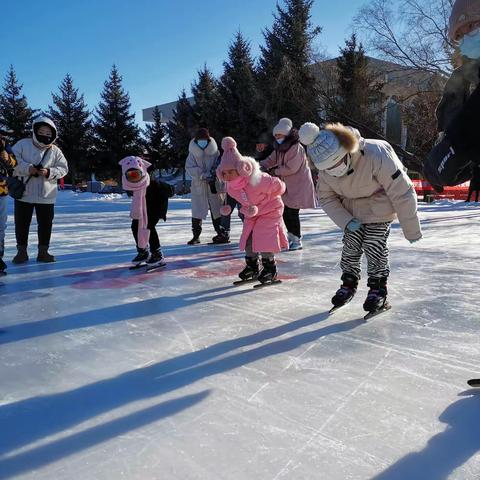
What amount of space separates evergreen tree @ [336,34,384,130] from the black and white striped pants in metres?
16.9

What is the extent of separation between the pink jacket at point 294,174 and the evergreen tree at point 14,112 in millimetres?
35522

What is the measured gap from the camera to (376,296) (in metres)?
3.15

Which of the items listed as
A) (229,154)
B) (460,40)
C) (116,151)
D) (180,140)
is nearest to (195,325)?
(229,154)

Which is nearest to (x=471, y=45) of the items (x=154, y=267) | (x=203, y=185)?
(x=154, y=267)

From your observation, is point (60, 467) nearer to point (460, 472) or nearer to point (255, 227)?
point (460, 472)

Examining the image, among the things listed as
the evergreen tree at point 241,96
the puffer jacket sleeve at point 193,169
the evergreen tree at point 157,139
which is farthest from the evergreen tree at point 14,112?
the puffer jacket sleeve at point 193,169

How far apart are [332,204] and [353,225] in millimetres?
227

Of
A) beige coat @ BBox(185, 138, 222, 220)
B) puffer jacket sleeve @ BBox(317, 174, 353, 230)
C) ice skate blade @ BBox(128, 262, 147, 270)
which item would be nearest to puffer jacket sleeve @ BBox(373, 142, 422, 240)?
puffer jacket sleeve @ BBox(317, 174, 353, 230)

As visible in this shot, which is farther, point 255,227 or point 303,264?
point 303,264

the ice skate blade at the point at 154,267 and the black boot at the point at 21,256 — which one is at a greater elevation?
the black boot at the point at 21,256

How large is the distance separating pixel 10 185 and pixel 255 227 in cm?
246

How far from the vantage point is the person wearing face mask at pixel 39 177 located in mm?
5012

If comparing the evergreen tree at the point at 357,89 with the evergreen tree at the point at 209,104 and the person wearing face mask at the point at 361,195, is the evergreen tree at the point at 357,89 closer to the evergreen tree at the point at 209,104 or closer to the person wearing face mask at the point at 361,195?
the evergreen tree at the point at 209,104

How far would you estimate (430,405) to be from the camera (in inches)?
74.7
